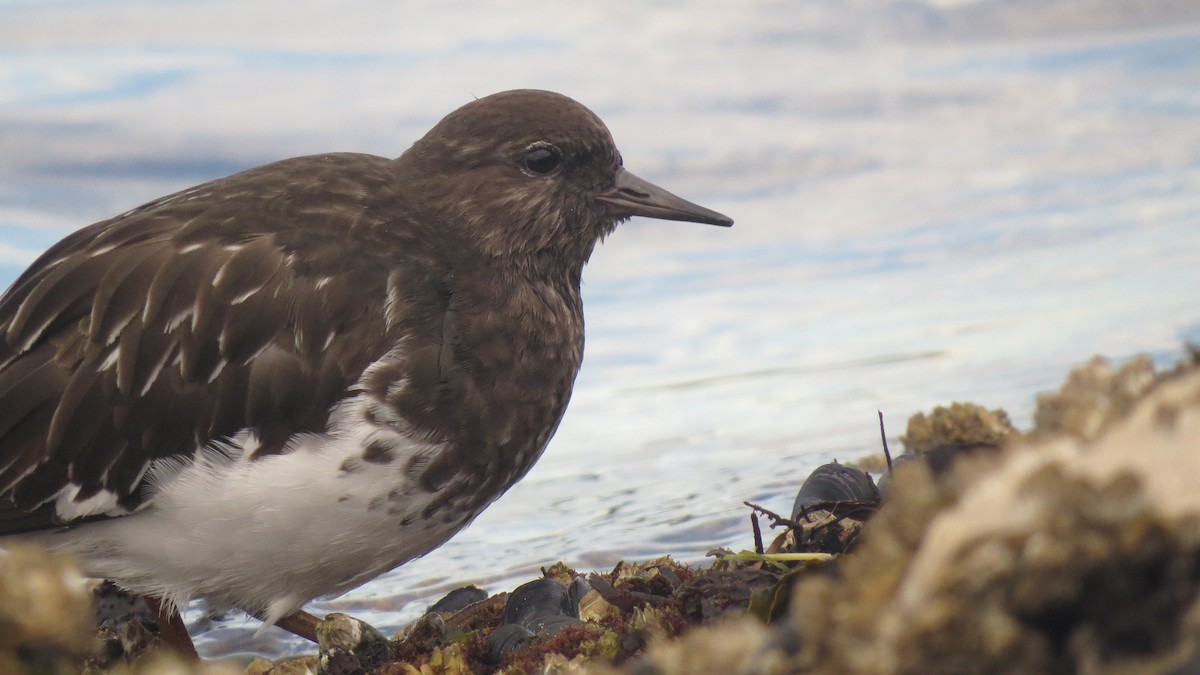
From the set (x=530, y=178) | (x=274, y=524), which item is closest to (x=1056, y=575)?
(x=274, y=524)

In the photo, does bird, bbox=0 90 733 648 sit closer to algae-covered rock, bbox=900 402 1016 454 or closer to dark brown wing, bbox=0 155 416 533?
dark brown wing, bbox=0 155 416 533

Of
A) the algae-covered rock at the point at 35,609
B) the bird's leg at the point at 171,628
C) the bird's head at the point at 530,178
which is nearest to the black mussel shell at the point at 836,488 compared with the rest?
the bird's head at the point at 530,178

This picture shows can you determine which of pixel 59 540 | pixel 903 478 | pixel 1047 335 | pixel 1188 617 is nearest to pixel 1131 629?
pixel 1188 617

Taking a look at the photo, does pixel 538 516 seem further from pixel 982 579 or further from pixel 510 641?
pixel 982 579

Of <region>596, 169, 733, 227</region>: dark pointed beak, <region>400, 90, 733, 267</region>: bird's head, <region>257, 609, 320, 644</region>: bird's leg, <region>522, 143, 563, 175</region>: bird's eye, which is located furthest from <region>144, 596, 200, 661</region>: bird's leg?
<region>596, 169, 733, 227</region>: dark pointed beak

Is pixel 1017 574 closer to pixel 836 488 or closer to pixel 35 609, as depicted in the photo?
pixel 35 609

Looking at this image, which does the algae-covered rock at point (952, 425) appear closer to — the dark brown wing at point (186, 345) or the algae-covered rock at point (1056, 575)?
the dark brown wing at point (186, 345)
